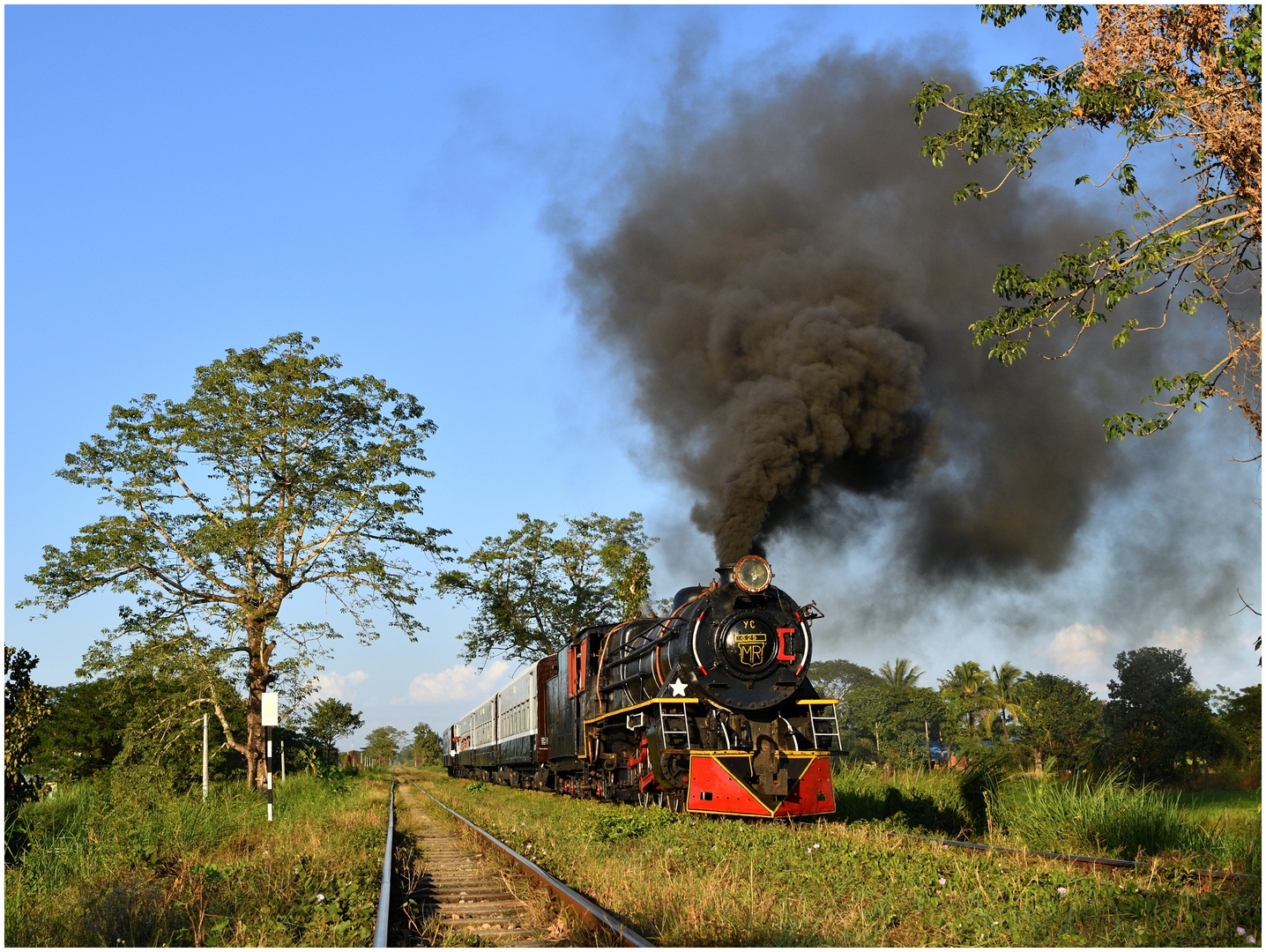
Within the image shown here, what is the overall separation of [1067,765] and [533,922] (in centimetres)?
3332

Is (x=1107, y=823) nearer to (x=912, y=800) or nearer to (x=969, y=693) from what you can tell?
(x=912, y=800)

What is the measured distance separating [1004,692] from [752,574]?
5600 centimetres

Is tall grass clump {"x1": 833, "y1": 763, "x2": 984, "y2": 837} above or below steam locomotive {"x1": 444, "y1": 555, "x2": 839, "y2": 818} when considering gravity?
below

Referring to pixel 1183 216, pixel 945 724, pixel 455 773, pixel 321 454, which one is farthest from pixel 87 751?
pixel 945 724

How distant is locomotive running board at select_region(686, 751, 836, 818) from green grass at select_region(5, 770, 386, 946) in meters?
3.74

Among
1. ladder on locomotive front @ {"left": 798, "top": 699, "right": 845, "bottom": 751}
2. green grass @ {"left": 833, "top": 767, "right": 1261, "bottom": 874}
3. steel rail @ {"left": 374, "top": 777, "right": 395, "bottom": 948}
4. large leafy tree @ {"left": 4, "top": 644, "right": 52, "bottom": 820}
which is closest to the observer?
steel rail @ {"left": 374, "top": 777, "right": 395, "bottom": 948}

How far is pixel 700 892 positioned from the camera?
20.5 feet

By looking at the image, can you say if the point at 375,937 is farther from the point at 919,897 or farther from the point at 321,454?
the point at 321,454

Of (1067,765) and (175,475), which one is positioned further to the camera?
(1067,765)

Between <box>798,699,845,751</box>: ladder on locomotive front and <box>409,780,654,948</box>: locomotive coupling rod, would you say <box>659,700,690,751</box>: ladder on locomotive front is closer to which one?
<box>798,699,845,751</box>: ladder on locomotive front

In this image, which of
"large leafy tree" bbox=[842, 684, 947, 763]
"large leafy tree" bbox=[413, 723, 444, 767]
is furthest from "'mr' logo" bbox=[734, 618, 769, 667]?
"large leafy tree" bbox=[413, 723, 444, 767]

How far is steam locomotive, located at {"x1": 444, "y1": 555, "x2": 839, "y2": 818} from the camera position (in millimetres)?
11164

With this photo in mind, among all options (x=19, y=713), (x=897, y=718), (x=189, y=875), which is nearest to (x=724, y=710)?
(x=189, y=875)

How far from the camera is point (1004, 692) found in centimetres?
6156
